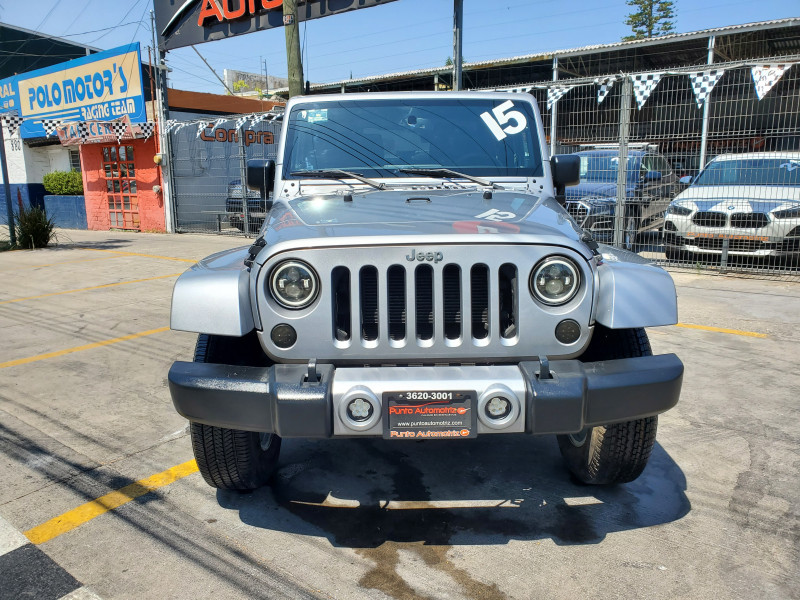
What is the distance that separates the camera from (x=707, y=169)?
9930 millimetres

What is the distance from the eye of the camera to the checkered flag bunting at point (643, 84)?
9383 millimetres

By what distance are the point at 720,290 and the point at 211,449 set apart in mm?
7339

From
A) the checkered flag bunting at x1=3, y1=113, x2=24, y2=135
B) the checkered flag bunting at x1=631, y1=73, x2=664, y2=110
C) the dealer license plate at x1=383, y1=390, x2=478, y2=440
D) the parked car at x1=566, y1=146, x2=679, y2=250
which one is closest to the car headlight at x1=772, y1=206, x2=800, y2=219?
the parked car at x1=566, y1=146, x2=679, y2=250

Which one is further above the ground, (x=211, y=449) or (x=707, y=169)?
(x=707, y=169)

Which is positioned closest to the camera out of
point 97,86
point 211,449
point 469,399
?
point 469,399

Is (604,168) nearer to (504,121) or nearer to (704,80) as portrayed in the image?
(704,80)

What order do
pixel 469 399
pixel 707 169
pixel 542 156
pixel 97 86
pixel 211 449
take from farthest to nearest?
pixel 97 86, pixel 707 169, pixel 542 156, pixel 211 449, pixel 469 399

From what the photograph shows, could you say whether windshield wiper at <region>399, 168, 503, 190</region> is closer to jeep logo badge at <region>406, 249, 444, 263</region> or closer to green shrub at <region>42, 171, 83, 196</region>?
jeep logo badge at <region>406, 249, 444, 263</region>

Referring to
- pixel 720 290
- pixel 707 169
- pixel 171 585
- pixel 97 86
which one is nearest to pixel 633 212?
pixel 707 169

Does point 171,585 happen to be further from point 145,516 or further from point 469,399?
point 469,399

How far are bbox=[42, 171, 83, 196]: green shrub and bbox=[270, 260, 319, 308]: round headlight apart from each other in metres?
21.9

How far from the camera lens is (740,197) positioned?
8.87m

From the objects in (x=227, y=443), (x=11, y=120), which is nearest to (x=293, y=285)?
(x=227, y=443)

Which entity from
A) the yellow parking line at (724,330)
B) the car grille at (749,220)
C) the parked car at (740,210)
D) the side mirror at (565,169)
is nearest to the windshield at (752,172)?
the parked car at (740,210)
